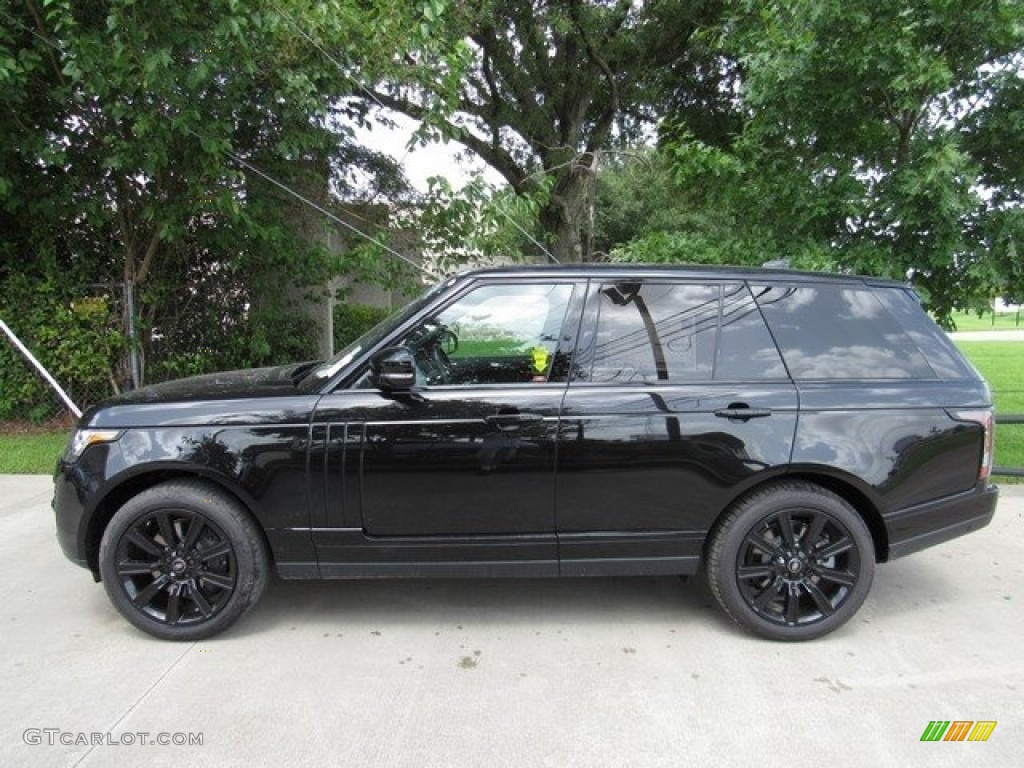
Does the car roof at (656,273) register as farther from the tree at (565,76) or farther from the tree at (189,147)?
the tree at (565,76)

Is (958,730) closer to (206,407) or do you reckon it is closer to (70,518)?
(206,407)

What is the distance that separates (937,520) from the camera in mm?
3467

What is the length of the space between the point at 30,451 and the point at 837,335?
7406 mm

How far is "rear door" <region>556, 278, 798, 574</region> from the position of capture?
330 cm

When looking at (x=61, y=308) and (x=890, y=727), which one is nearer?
(x=890, y=727)

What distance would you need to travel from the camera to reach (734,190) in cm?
658

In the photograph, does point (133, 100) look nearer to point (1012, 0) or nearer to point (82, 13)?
point (82, 13)

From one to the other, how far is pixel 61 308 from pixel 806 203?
7.87 m

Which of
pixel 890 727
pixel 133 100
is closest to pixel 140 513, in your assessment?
pixel 890 727

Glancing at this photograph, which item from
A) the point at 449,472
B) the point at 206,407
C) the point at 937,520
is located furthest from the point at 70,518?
the point at 937,520

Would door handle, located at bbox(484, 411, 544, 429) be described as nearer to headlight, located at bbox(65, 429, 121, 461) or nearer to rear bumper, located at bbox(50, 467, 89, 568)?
headlight, located at bbox(65, 429, 121, 461)

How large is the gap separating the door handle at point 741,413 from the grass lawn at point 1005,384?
385 cm
